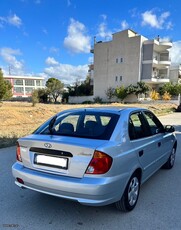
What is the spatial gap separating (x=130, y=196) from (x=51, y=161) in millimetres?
1260

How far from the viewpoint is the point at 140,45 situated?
41.2 meters

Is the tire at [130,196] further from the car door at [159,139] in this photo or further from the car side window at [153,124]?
the car side window at [153,124]

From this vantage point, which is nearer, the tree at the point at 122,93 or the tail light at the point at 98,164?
the tail light at the point at 98,164

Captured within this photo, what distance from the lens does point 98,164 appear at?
7.88 ft

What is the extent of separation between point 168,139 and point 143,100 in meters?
37.3

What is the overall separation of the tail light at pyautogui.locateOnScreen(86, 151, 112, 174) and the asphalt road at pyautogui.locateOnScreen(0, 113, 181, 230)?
755 mm

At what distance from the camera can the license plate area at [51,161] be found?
254 centimetres

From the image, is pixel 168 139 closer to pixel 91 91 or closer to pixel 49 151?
pixel 49 151

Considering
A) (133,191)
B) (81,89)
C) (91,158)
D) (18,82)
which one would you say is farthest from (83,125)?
(18,82)

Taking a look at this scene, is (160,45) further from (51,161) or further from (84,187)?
(84,187)

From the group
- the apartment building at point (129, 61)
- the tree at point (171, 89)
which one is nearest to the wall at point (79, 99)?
the apartment building at point (129, 61)

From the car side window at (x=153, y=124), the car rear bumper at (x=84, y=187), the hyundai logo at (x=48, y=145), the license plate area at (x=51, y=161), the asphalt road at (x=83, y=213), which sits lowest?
the asphalt road at (x=83, y=213)

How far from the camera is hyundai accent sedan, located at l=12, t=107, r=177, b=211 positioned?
2.42m

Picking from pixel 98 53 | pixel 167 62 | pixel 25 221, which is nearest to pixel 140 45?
pixel 167 62
